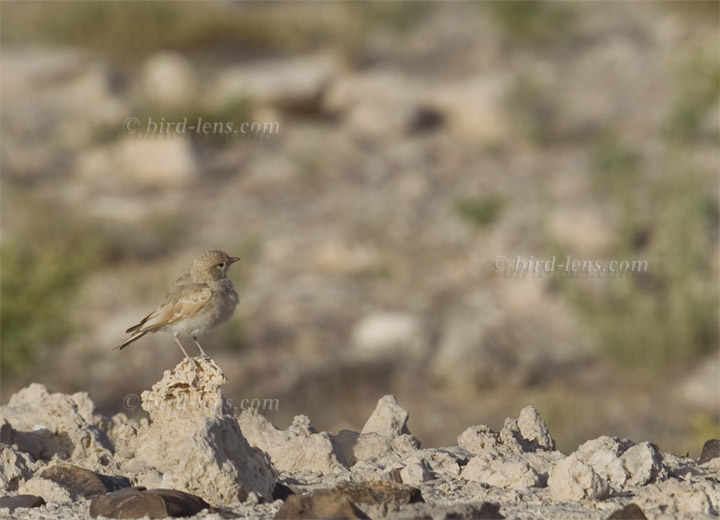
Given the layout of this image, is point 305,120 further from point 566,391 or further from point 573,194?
point 566,391

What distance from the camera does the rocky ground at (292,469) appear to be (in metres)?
4.64

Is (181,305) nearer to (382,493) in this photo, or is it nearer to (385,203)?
(382,493)

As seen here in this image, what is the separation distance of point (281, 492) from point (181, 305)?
1.46 m

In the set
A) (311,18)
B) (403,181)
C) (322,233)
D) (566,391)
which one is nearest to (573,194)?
(403,181)

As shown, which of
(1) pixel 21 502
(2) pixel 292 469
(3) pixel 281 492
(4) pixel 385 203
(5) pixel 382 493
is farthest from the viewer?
(4) pixel 385 203

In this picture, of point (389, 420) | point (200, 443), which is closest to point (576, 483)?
point (389, 420)

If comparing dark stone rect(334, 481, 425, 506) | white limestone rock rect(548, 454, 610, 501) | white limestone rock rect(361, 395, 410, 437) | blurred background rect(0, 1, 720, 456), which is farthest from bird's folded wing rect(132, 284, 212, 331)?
blurred background rect(0, 1, 720, 456)

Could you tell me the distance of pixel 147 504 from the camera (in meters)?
4.55

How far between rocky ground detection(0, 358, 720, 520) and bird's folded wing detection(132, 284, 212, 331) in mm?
525

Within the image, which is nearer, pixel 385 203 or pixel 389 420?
pixel 389 420

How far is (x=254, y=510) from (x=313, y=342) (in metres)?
8.11

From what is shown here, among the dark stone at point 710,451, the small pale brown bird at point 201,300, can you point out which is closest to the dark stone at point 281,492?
the small pale brown bird at point 201,300

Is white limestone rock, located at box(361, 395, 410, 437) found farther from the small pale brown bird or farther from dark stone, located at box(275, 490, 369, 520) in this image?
dark stone, located at box(275, 490, 369, 520)

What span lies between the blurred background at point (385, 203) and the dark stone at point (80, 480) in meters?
3.88
